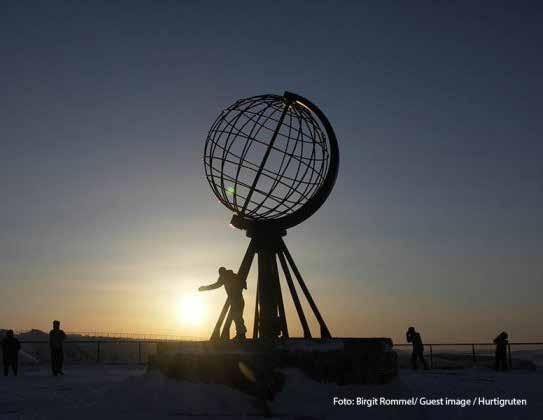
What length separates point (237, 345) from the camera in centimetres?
951

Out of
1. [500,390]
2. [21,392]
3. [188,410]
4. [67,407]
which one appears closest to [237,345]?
[188,410]

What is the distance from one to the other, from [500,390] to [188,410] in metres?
6.45

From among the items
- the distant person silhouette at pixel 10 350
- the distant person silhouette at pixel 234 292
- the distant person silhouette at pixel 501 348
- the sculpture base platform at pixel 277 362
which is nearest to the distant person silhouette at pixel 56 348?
the distant person silhouette at pixel 10 350

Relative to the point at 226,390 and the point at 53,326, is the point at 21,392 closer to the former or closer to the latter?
the point at 226,390

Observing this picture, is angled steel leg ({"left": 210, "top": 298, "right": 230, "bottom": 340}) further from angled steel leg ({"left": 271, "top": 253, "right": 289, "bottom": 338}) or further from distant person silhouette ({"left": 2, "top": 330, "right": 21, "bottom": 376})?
distant person silhouette ({"left": 2, "top": 330, "right": 21, "bottom": 376})

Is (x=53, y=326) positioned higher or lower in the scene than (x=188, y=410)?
higher

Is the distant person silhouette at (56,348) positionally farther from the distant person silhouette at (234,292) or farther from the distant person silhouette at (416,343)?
the distant person silhouette at (416,343)

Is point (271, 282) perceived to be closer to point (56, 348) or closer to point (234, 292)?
point (234, 292)

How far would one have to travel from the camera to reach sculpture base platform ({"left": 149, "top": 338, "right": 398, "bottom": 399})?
346 inches

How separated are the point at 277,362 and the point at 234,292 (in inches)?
96.1

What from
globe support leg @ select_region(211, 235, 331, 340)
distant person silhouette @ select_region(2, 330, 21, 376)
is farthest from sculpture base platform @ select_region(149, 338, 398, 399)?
distant person silhouette @ select_region(2, 330, 21, 376)

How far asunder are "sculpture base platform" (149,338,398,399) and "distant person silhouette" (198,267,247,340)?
1063mm

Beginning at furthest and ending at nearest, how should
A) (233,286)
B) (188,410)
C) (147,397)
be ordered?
1. (233,286)
2. (147,397)
3. (188,410)

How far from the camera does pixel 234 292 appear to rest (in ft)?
36.0
